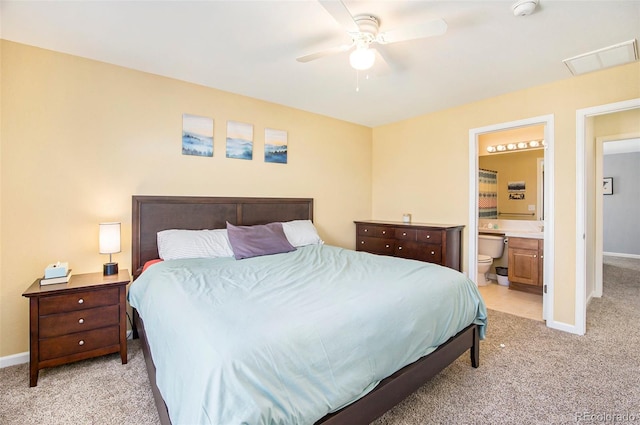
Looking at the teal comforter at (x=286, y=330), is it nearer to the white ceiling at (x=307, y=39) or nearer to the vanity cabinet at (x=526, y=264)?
the white ceiling at (x=307, y=39)

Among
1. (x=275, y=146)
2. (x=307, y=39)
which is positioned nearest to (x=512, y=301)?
(x=275, y=146)

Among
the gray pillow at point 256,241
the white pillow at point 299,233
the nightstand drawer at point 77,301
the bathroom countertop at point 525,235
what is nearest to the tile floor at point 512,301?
the bathroom countertop at point 525,235

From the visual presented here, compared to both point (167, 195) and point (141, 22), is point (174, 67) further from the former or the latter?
point (167, 195)

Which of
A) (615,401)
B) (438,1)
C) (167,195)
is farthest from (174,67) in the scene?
(615,401)

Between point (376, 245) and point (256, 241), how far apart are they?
1985 mm

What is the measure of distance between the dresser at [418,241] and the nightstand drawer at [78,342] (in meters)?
3.16

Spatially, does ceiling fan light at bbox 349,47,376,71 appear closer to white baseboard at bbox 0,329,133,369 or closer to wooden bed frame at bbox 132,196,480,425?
wooden bed frame at bbox 132,196,480,425

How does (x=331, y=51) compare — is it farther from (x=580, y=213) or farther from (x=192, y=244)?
(x=580, y=213)

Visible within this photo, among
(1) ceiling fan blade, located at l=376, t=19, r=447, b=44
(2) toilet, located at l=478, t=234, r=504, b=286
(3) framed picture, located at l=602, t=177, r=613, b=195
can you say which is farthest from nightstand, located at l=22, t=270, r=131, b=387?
(3) framed picture, located at l=602, t=177, r=613, b=195

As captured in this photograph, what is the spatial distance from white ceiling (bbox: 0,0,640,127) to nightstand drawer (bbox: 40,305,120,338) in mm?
2097

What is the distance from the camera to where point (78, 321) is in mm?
2143

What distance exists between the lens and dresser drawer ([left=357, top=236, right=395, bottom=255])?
4043mm

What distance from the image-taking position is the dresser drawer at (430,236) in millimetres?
3521

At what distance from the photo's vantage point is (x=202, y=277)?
1990mm
